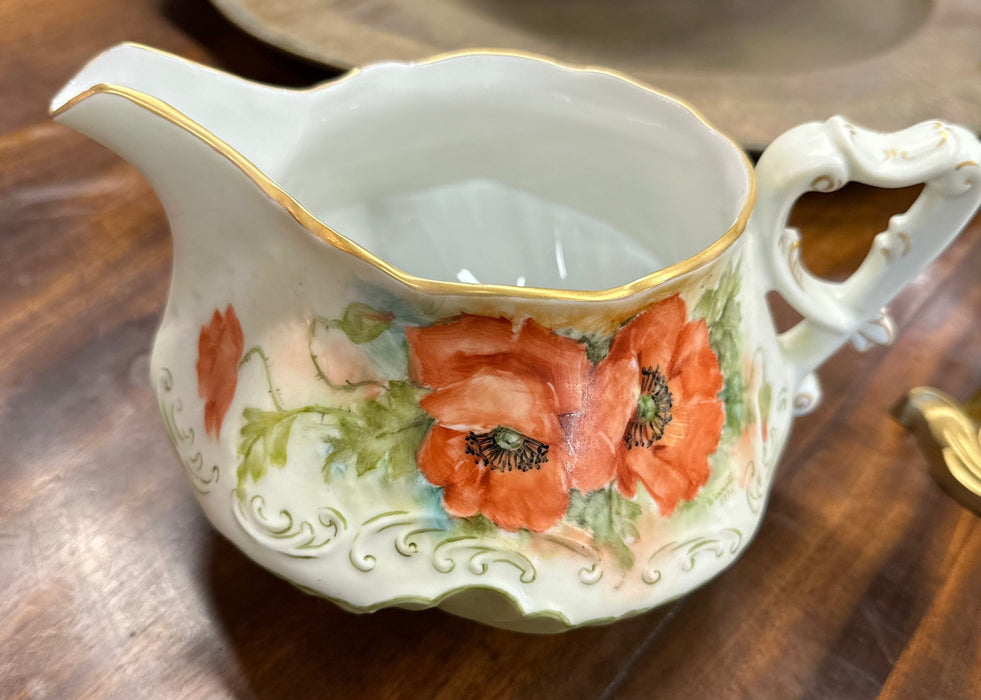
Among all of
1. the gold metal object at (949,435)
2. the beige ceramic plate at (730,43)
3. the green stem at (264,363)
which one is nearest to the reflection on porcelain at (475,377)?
the green stem at (264,363)

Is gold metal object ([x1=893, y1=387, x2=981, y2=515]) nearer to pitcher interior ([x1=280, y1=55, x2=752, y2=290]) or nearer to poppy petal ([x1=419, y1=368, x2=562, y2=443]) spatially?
pitcher interior ([x1=280, y1=55, x2=752, y2=290])

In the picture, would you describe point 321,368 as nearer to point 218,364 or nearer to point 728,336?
point 218,364

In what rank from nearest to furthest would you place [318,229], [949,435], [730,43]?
[318,229], [949,435], [730,43]

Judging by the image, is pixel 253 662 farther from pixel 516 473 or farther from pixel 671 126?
pixel 671 126

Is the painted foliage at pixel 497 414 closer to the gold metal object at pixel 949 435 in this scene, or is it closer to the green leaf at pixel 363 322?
the green leaf at pixel 363 322

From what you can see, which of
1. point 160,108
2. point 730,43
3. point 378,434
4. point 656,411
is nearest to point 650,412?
point 656,411

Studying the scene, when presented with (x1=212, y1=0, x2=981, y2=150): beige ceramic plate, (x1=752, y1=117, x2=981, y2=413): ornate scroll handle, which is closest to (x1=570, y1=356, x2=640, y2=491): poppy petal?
(x1=752, y1=117, x2=981, y2=413): ornate scroll handle

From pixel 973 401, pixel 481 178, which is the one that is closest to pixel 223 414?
pixel 481 178
